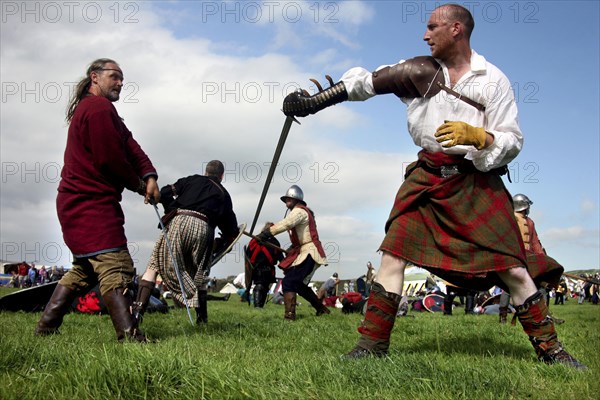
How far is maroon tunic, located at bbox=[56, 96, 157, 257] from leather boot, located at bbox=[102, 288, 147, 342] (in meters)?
0.31

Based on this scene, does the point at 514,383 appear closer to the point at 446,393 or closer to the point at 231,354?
the point at 446,393

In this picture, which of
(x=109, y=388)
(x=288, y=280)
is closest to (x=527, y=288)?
(x=109, y=388)

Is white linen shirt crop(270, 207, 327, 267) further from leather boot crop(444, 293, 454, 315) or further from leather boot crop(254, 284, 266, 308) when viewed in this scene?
leather boot crop(254, 284, 266, 308)

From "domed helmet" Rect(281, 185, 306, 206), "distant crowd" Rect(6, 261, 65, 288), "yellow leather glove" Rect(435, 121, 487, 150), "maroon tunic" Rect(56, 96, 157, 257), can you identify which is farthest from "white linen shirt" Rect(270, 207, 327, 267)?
"distant crowd" Rect(6, 261, 65, 288)

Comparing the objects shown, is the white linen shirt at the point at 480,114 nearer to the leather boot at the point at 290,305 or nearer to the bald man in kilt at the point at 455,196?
the bald man in kilt at the point at 455,196

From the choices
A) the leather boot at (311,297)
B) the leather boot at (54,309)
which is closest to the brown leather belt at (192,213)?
the leather boot at (54,309)

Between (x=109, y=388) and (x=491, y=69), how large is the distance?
2.72 m

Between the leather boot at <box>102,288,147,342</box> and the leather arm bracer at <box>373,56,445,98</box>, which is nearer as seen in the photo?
the leather arm bracer at <box>373,56,445,98</box>

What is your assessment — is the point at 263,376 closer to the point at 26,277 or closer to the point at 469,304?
the point at 469,304

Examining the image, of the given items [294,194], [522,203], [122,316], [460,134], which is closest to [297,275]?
[294,194]

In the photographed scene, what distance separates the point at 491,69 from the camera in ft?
11.6

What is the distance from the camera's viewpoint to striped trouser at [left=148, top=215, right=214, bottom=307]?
19.9 ft

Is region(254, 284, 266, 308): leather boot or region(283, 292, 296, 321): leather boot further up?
region(283, 292, 296, 321): leather boot

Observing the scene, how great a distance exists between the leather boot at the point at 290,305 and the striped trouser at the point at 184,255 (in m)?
2.23
